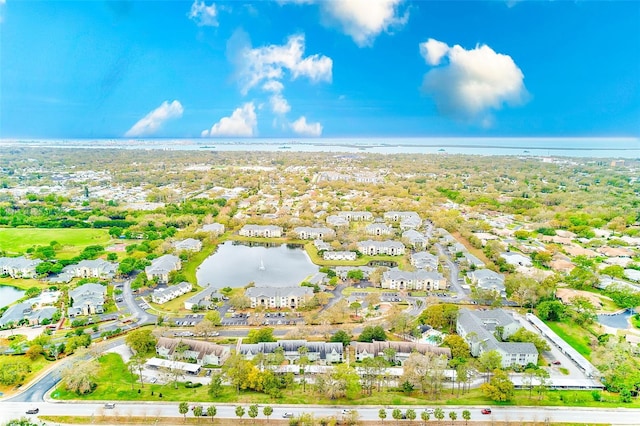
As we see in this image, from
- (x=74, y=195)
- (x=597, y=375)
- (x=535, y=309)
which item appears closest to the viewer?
(x=597, y=375)

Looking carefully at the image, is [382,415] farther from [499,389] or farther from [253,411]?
[499,389]

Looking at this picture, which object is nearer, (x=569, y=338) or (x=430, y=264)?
(x=569, y=338)

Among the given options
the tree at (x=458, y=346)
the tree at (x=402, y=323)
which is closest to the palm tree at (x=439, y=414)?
the tree at (x=458, y=346)

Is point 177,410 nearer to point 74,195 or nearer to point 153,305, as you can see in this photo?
point 153,305

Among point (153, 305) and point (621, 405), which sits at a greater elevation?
point (153, 305)

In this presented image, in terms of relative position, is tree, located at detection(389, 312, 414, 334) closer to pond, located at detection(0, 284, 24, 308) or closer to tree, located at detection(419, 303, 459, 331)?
tree, located at detection(419, 303, 459, 331)

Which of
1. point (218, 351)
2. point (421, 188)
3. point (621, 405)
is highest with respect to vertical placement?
point (421, 188)

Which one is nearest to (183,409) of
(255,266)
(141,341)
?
(141,341)

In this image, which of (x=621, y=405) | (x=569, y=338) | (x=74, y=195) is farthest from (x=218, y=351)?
(x=74, y=195)

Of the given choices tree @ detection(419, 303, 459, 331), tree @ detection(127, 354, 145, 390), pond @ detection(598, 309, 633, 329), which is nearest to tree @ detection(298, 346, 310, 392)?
tree @ detection(127, 354, 145, 390)
